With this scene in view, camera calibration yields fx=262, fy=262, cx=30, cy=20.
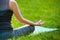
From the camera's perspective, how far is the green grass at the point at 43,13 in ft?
19.5

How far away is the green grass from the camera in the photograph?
5946 millimetres

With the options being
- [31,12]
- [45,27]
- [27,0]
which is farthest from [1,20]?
[27,0]

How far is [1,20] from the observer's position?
339cm

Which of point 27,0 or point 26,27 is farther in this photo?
point 27,0

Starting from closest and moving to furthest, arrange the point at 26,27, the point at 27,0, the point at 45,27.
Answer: the point at 26,27, the point at 45,27, the point at 27,0

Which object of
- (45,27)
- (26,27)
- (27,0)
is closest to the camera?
(26,27)

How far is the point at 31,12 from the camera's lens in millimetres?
8156

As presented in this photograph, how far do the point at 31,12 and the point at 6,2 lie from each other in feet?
16.0

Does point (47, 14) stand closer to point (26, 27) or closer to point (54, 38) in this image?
point (54, 38)

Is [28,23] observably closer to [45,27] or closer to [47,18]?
[45,27]

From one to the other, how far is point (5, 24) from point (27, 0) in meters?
6.44

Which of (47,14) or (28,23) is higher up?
(28,23)

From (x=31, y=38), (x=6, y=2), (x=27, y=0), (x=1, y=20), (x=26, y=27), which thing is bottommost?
(x=27, y=0)

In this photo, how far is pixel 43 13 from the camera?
26.5ft
